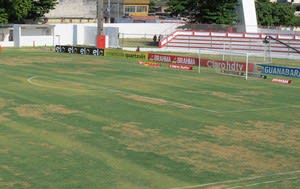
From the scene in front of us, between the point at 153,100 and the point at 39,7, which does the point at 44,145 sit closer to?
the point at 153,100

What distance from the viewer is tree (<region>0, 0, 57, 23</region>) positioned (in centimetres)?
7950

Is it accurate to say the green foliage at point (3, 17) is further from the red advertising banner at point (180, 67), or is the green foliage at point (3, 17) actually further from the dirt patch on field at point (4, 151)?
the dirt patch on field at point (4, 151)

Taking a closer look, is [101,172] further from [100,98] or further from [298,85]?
[298,85]

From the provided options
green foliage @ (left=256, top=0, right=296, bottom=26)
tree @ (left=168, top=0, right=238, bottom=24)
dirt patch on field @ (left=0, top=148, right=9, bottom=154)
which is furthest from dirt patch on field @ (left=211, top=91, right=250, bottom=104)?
green foliage @ (left=256, top=0, right=296, bottom=26)

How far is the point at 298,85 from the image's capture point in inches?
1479

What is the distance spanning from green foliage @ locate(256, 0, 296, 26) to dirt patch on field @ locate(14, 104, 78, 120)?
92.1 metres

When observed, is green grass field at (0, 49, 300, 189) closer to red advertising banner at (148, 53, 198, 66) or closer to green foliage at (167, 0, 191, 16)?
red advertising banner at (148, 53, 198, 66)

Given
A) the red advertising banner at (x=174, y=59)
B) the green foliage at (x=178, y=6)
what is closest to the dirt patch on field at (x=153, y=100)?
the red advertising banner at (x=174, y=59)

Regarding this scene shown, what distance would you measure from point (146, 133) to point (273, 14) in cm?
10174

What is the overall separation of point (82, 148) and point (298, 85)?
72.4 feet

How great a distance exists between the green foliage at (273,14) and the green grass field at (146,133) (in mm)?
78636

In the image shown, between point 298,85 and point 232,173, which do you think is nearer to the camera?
point 232,173

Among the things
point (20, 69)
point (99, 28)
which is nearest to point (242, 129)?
point (20, 69)

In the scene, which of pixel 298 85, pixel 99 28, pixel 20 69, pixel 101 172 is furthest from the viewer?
pixel 99 28
